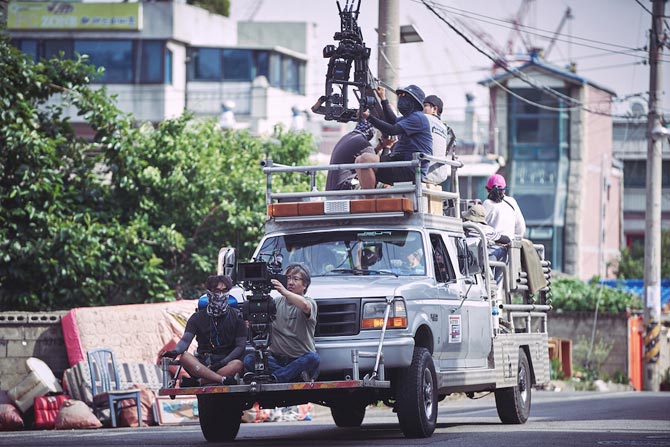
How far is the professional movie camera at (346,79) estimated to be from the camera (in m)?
17.1

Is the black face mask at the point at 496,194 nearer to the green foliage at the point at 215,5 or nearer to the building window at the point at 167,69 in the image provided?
the building window at the point at 167,69

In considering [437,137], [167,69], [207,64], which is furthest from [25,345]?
[207,64]

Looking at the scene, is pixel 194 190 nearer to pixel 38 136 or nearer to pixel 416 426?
pixel 38 136

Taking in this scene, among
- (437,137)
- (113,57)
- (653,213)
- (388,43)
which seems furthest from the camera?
(113,57)

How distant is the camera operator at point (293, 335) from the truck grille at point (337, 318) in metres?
0.28

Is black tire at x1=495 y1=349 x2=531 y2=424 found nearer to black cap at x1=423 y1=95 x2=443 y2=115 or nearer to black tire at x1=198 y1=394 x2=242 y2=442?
black cap at x1=423 y1=95 x2=443 y2=115

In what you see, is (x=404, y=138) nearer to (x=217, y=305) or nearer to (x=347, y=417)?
(x=217, y=305)

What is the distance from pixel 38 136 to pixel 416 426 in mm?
14794

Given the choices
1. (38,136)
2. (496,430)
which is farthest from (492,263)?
(38,136)

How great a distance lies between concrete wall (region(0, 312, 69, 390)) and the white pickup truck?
8.67 metres

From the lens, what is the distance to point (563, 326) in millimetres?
43219

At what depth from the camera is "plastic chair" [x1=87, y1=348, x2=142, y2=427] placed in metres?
21.3

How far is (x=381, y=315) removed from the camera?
13.8 meters

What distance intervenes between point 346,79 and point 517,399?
4374 millimetres
